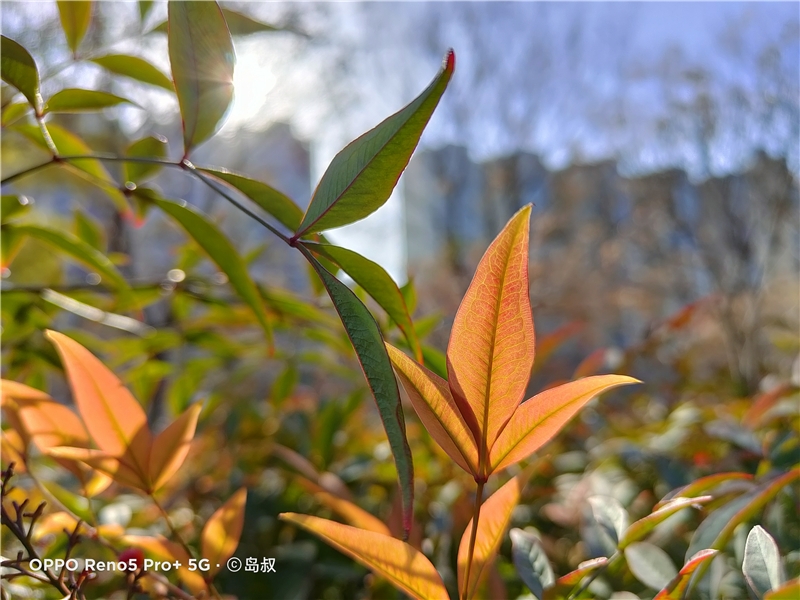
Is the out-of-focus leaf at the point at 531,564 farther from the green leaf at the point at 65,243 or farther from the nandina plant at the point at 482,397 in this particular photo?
the green leaf at the point at 65,243

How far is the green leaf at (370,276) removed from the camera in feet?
0.62

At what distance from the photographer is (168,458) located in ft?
0.75

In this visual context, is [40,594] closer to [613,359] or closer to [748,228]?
[613,359]

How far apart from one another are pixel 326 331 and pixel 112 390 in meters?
0.27

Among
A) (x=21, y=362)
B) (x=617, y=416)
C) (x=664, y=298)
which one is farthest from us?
(x=664, y=298)

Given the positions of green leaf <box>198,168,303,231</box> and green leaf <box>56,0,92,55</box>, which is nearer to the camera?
green leaf <box>198,168,303,231</box>

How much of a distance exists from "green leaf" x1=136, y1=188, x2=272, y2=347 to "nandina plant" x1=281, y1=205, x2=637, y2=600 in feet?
0.47

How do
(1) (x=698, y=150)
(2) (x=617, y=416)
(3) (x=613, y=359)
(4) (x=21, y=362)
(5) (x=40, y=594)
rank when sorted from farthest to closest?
1. (1) (x=698, y=150)
2. (2) (x=617, y=416)
3. (3) (x=613, y=359)
4. (4) (x=21, y=362)
5. (5) (x=40, y=594)

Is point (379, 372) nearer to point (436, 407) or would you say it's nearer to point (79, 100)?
point (436, 407)

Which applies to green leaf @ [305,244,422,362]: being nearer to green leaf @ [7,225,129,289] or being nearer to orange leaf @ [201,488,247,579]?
orange leaf @ [201,488,247,579]

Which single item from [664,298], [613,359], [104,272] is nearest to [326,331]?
[104,272]

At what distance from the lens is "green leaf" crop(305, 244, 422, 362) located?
0.62 ft

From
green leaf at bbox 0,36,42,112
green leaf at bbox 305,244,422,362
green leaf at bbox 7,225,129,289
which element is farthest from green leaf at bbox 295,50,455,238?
green leaf at bbox 7,225,129,289

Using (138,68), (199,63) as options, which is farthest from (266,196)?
(138,68)
